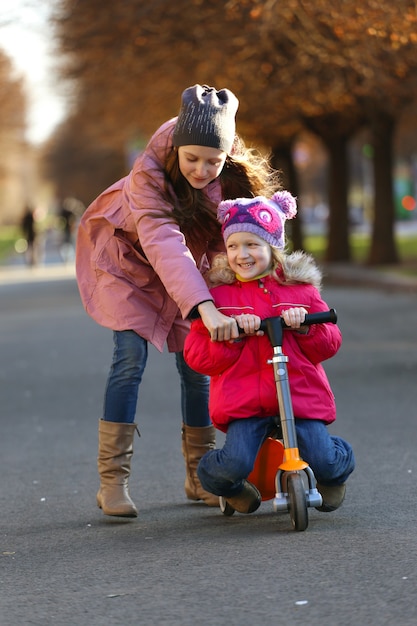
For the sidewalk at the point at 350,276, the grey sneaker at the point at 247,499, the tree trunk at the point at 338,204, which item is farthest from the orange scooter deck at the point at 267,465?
the tree trunk at the point at 338,204

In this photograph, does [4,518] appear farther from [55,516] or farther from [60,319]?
[60,319]

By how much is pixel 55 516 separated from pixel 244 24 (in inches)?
567

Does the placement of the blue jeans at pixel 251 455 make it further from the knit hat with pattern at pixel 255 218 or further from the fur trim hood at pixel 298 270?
the knit hat with pattern at pixel 255 218

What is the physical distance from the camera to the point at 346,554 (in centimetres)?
496

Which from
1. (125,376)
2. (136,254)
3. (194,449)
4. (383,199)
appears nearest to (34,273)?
(383,199)

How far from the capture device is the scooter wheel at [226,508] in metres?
5.83

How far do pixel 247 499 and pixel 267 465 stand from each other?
16cm

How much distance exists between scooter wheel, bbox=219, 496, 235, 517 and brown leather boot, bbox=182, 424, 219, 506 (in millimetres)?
390

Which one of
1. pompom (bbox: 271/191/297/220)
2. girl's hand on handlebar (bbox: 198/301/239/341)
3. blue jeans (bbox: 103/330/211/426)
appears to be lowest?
blue jeans (bbox: 103/330/211/426)

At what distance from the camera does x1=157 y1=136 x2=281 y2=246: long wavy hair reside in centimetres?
583

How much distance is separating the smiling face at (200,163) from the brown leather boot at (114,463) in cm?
112

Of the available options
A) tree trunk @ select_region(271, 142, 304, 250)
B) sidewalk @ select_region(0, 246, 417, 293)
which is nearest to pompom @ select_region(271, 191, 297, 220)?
sidewalk @ select_region(0, 246, 417, 293)

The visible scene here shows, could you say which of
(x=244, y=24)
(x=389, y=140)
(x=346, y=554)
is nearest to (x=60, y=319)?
(x=244, y=24)

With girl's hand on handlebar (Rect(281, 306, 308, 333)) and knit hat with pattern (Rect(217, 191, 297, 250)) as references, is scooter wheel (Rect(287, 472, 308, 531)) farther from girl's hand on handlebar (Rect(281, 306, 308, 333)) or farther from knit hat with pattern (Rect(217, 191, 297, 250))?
knit hat with pattern (Rect(217, 191, 297, 250))
